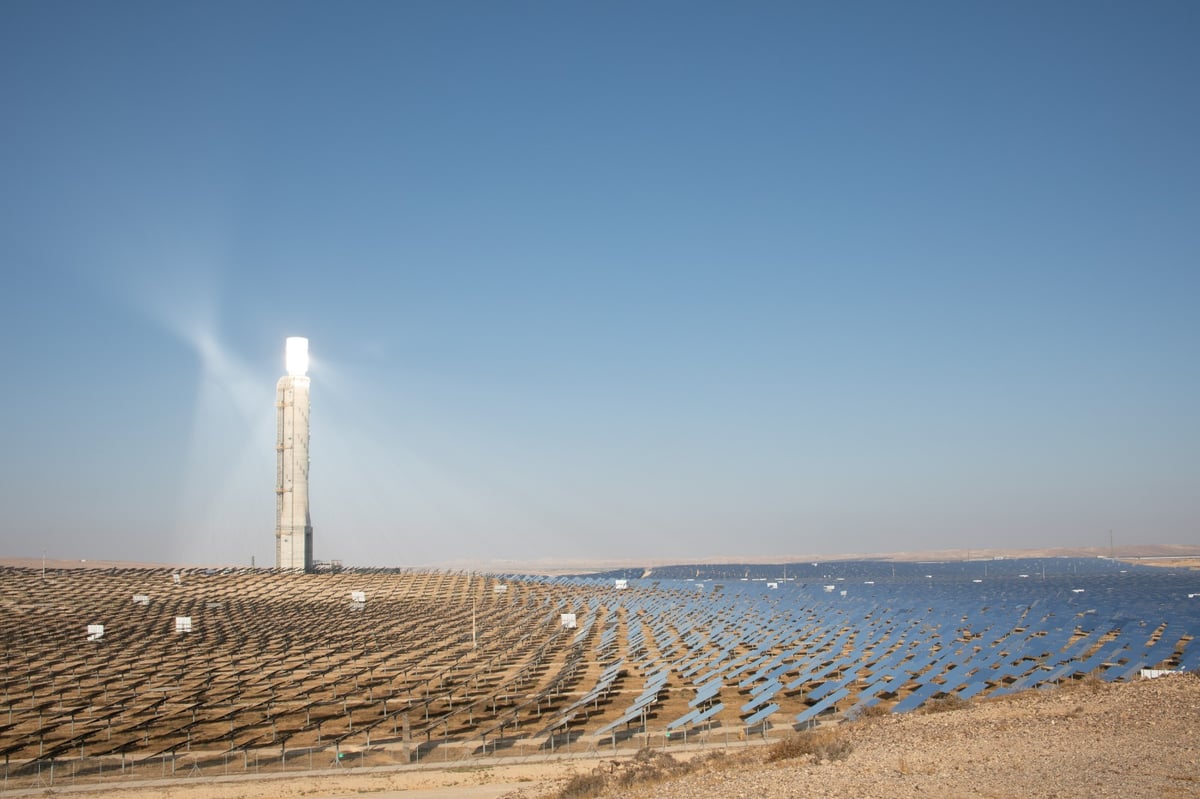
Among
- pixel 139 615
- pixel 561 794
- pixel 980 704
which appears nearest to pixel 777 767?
pixel 561 794

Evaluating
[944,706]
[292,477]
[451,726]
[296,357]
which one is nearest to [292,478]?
[292,477]

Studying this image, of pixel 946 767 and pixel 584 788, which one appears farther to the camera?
pixel 584 788

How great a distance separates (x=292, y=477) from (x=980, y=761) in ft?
396

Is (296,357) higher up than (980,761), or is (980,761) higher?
(296,357)

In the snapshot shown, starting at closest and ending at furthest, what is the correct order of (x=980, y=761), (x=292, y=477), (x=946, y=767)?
(x=946, y=767) < (x=980, y=761) < (x=292, y=477)

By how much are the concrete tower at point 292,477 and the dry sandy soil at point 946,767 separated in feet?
334

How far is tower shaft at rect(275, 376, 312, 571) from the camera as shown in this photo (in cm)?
13262

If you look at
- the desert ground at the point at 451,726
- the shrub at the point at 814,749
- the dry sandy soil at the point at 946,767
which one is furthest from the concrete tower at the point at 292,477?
the shrub at the point at 814,749

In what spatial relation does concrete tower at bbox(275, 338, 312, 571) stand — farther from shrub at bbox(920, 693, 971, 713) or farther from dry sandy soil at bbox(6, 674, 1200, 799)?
shrub at bbox(920, 693, 971, 713)

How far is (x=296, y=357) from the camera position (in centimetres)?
13825

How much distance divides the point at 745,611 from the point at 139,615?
231ft

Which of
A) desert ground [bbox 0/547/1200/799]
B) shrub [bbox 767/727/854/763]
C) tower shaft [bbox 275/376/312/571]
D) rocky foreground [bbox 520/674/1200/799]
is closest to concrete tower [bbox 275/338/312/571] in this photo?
tower shaft [bbox 275/376/312/571]

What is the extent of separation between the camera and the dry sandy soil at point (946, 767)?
69.2 ft

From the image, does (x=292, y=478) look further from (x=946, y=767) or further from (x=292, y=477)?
(x=946, y=767)
